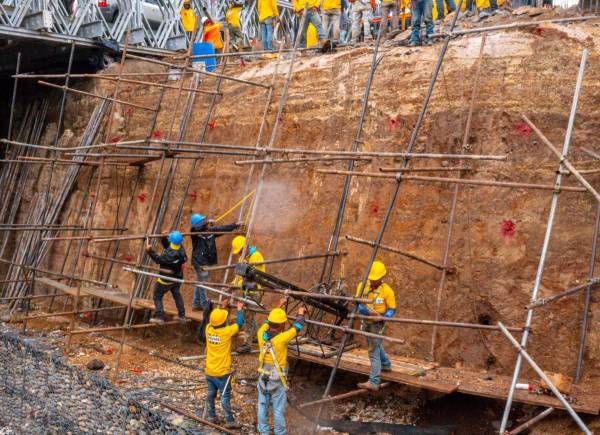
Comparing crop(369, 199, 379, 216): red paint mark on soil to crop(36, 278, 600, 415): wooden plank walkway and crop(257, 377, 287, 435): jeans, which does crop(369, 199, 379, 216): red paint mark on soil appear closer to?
crop(36, 278, 600, 415): wooden plank walkway

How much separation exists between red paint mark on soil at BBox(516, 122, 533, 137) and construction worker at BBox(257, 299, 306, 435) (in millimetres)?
4442

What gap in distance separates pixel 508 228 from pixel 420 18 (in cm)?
448

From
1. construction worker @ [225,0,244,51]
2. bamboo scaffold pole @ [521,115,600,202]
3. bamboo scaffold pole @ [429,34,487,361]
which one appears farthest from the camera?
construction worker @ [225,0,244,51]

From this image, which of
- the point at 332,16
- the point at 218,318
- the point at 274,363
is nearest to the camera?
the point at 274,363

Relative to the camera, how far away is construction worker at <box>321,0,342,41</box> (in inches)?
628

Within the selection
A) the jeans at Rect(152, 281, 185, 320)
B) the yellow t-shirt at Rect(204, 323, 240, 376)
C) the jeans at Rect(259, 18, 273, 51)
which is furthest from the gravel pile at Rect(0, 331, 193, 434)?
the jeans at Rect(259, 18, 273, 51)

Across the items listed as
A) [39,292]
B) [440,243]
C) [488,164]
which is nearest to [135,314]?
[39,292]

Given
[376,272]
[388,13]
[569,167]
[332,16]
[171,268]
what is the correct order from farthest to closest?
[332,16] → [388,13] → [171,268] → [376,272] → [569,167]

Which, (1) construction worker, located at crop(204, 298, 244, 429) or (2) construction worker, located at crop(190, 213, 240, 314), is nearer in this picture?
(1) construction worker, located at crop(204, 298, 244, 429)

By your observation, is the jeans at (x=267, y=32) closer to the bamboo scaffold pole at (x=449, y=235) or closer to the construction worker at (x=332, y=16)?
the construction worker at (x=332, y=16)

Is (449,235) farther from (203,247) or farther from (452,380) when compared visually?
(203,247)

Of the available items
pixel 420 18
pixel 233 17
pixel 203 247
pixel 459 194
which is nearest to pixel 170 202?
A: pixel 203 247

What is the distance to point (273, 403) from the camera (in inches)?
357

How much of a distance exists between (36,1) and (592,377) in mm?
14741
